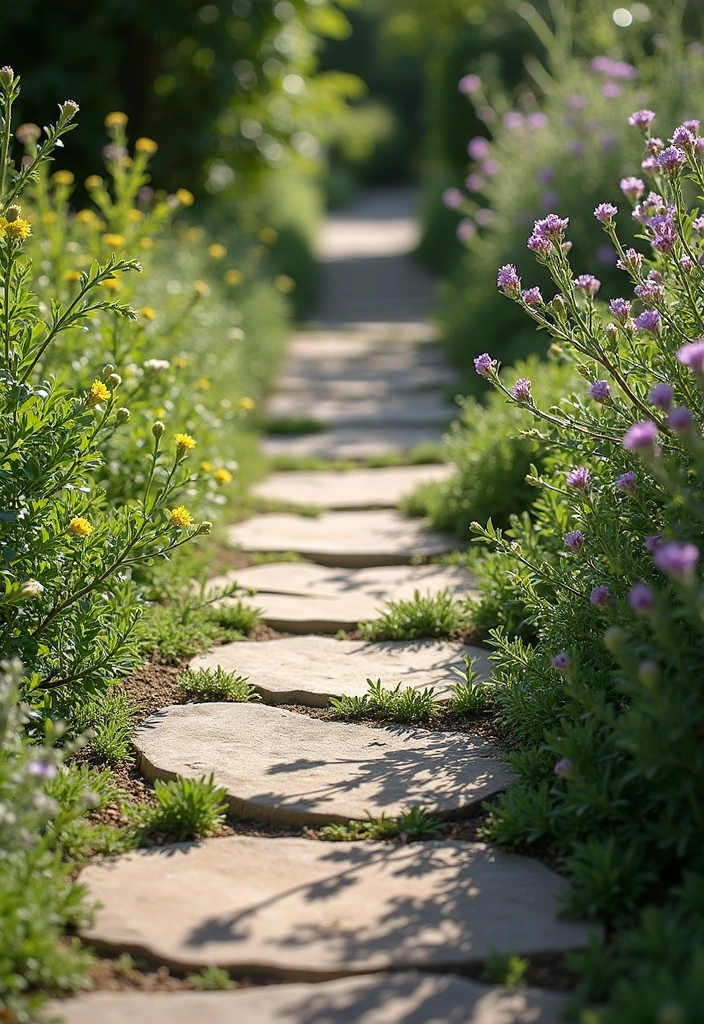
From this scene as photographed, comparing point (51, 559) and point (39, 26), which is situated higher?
point (39, 26)

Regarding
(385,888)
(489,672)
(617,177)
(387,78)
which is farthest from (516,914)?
(387,78)

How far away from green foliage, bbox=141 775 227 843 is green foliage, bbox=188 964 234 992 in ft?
1.61

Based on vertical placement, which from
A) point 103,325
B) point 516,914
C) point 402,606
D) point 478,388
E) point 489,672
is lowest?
point 516,914

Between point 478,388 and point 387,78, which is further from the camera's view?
point 387,78

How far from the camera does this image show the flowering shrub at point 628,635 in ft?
6.39

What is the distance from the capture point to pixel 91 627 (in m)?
2.77

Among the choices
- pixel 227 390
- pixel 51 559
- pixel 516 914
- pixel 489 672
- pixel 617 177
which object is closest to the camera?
pixel 516 914

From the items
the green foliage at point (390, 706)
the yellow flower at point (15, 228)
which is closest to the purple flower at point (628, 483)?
the green foliage at point (390, 706)

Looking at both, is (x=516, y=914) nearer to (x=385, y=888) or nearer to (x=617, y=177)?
(x=385, y=888)

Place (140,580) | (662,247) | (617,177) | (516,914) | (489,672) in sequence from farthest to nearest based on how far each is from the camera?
(617,177), (140,580), (489,672), (662,247), (516,914)

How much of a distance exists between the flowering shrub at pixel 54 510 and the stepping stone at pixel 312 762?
0.89 ft

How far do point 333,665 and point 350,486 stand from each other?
7.17 feet

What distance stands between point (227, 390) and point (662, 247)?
329cm

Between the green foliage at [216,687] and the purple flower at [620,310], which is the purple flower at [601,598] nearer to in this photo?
A: the purple flower at [620,310]
